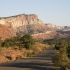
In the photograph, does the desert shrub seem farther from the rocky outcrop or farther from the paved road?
the paved road

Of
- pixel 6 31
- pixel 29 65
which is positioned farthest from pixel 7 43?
pixel 6 31

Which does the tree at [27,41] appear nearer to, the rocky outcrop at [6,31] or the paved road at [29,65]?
the paved road at [29,65]

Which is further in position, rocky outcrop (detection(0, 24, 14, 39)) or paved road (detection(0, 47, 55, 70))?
rocky outcrop (detection(0, 24, 14, 39))

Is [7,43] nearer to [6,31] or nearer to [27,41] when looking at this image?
[27,41]

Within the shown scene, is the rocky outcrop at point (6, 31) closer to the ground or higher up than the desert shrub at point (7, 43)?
higher up

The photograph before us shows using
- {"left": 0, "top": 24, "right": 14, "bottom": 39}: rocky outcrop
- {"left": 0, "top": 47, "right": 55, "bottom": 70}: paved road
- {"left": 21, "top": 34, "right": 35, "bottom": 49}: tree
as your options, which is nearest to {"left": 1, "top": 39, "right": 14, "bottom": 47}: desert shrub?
{"left": 21, "top": 34, "right": 35, "bottom": 49}: tree

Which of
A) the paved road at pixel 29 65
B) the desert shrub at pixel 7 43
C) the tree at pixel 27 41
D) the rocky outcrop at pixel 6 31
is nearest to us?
the paved road at pixel 29 65

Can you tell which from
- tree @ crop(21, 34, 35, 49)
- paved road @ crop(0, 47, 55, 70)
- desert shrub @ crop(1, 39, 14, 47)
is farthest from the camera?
tree @ crop(21, 34, 35, 49)

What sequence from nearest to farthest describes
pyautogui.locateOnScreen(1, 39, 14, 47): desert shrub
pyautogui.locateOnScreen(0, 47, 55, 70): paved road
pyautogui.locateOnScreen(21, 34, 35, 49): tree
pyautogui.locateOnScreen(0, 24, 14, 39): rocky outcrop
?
pyautogui.locateOnScreen(0, 47, 55, 70): paved road < pyautogui.locateOnScreen(1, 39, 14, 47): desert shrub < pyautogui.locateOnScreen(21, 34, 35, 49): tree < pyautogui.locateOnScreen(0, 24, 14, 39): rocky outcrop

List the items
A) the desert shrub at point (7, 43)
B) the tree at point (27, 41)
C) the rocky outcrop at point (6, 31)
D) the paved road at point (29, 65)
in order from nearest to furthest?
the paved road at point (29, 65)
the desert shrub at point (7, 43)
the tree at point (27, 41)
the rocky outcrop at point (6, 31)

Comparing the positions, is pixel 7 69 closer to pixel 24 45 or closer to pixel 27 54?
→ pixel 27 54

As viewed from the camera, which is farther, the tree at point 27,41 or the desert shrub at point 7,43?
the tree at point 27,41

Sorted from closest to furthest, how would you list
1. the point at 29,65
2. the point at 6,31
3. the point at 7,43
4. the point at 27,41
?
the point at 29,65
the point at 7,43
the point at 27,41
the point at 6,31

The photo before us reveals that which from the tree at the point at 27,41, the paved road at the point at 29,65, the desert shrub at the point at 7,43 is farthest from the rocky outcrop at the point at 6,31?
the paved road at the point at 29,65
